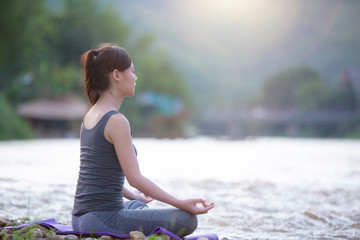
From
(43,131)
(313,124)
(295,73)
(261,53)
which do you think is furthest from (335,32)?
(43,131)

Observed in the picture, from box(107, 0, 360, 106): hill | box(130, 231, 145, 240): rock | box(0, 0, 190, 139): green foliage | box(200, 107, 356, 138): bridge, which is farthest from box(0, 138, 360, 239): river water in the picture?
box(107, 0, 360, 106): hill

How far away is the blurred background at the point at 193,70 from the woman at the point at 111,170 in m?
0.22

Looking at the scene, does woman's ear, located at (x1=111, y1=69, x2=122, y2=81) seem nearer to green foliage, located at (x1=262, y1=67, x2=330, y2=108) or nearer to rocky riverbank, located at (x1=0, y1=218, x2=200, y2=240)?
rocky riverbank, located at (x1=0, y1=218, x2=200, y2=240)

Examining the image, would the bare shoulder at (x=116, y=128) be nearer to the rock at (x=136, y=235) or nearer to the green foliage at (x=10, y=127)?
the rock at (x=136, y=235)

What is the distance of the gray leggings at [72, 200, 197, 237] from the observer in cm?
178

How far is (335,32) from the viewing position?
74062 mm

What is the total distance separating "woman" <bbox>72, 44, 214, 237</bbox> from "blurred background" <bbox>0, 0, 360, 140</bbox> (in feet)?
0.71

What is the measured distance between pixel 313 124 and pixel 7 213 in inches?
1355

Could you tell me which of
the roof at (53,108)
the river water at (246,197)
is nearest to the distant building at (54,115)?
the roof at (53,108)

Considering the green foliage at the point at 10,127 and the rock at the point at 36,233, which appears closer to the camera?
the rock at the point at 36,233

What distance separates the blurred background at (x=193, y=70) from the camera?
59.0 ft

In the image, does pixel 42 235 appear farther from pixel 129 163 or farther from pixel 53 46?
pixel 53 46

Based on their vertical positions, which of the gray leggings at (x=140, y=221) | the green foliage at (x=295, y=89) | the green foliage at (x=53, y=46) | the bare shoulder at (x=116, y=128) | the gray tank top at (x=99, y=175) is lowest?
the gray leggings at (x=140, y=221)

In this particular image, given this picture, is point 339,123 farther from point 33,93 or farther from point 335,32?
point 335,32
